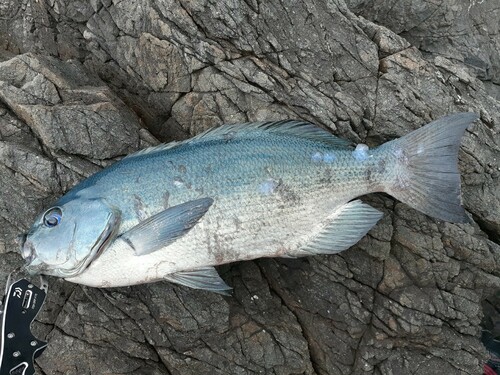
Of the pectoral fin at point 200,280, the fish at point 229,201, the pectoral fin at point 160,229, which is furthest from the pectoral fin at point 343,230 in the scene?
the pectoral fin at point 160,229

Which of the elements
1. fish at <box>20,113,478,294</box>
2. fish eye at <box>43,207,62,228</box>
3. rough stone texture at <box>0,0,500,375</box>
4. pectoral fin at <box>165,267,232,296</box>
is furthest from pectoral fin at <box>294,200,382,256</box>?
fish eye at <box>43,207,62,228</box>

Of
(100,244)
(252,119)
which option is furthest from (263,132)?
(100,244)

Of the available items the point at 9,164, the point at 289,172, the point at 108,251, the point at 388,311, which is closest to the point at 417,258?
the point at 388,311

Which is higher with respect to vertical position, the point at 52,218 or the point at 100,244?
the point at 52,218

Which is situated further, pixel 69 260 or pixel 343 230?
pixel 343 230

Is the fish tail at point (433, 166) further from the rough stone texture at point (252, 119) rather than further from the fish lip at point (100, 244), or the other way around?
the fish lip at point (100, 244)

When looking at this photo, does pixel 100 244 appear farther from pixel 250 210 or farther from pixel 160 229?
pixel 250 210

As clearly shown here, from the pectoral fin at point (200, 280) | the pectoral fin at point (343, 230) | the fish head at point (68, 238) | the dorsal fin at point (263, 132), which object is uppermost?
the dorsal fin at point (263, 132)
